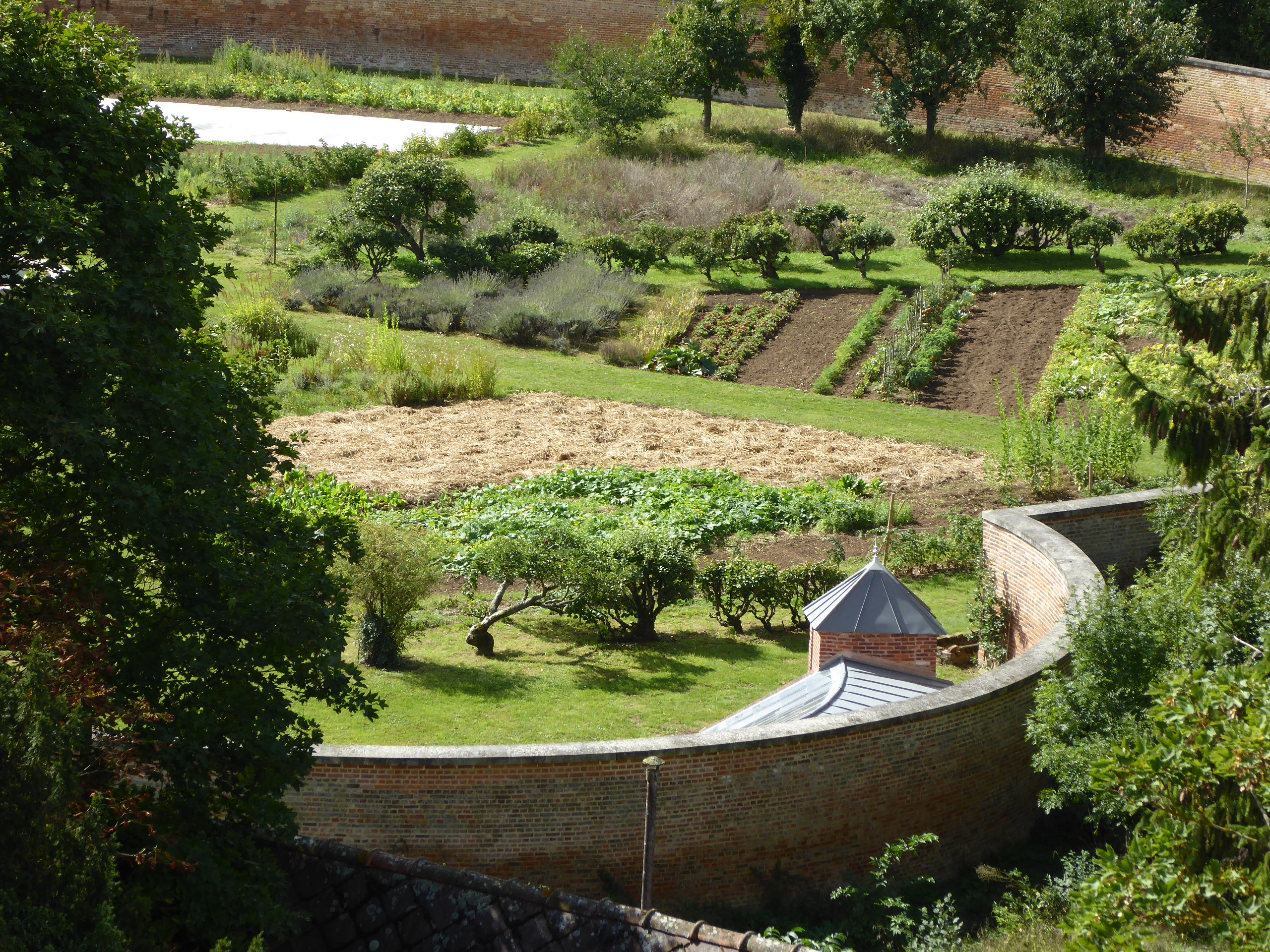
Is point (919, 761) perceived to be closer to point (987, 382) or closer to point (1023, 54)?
point (987, 382)

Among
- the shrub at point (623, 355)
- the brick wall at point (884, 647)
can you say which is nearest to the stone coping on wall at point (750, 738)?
the brick wall at point (884, 647)

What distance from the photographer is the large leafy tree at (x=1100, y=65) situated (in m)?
30.2

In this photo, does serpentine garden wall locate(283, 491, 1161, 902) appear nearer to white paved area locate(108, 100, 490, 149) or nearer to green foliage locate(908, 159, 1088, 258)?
green foliage locate(908, 159, 1088, 258)

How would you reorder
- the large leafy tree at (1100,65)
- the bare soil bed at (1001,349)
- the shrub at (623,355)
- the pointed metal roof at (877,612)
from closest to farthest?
the pointed metal roof at (877,612)
the bare soil bed at (1001,349)
the shrub at (623,355)
the large leafy tree at (1100,65)

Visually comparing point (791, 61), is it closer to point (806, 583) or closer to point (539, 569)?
point (806, 583)

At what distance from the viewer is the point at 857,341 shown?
24031mm

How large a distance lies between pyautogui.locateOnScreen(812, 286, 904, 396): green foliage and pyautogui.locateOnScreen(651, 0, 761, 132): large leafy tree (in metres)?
12.5

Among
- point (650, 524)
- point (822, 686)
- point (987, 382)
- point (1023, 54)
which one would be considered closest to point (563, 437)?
point (650, 524)

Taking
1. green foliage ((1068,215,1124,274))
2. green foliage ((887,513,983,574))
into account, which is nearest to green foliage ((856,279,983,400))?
green foliage ((1068,215,1124,274))

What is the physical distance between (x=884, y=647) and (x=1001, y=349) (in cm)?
1452

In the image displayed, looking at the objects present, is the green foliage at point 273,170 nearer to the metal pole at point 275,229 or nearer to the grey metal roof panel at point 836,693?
the metal pole at point 275,229

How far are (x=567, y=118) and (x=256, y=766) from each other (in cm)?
3377

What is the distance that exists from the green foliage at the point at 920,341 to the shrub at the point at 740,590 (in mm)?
9288

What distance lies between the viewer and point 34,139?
623cm
